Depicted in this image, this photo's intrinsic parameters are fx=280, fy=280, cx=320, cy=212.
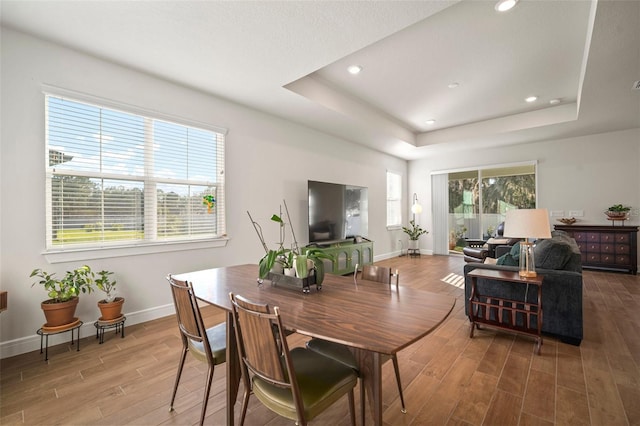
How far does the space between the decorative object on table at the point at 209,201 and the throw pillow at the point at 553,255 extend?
377cm

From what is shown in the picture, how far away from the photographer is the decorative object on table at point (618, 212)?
5188 mm

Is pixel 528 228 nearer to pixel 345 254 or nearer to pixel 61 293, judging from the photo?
pixel 345 254

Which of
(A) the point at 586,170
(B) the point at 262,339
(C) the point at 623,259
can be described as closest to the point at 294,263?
(B) the point at 262,339

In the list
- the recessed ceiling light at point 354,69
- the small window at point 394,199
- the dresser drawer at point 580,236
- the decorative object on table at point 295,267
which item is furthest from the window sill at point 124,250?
the dresser drawer at point 580,236

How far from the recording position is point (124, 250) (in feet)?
9.75

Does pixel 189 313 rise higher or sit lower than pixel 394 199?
lower

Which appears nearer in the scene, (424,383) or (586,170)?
(424,383)

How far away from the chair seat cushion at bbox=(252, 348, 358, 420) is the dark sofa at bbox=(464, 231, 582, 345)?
7.24 ft

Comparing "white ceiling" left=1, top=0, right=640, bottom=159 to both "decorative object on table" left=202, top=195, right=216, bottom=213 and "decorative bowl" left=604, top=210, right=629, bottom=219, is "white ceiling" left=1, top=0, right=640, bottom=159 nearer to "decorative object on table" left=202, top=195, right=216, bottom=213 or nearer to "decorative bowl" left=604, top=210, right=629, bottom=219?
"decorative object on table" left=202, top=195, right=216, bottom=213

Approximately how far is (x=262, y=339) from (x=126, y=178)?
2729 mm

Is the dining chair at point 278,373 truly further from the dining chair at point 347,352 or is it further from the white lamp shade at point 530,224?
the white lamp shade at point 530,224

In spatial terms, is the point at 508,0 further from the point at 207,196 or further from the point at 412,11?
the point at 207,196

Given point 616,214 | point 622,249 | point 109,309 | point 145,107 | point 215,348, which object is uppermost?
point 145,107

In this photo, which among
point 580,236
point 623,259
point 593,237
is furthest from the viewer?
point 580,236
